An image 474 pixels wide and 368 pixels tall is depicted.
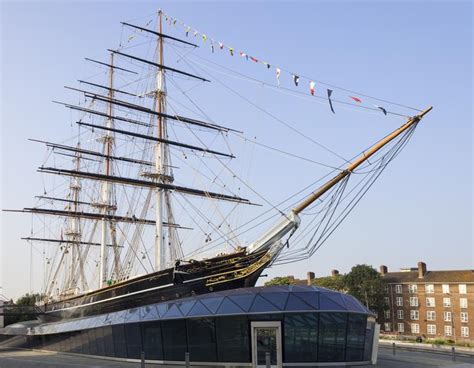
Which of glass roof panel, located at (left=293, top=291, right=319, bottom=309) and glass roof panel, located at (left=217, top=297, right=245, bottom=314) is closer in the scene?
glass roof panel, located at (left=293, top=291, right=319, bottom=309)

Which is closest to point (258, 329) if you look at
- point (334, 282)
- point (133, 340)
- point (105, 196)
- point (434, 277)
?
point (133, 340)

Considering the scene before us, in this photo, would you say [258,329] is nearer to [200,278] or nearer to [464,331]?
[200,278]

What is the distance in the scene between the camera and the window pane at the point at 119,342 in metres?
29.0

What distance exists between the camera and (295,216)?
91.0ft

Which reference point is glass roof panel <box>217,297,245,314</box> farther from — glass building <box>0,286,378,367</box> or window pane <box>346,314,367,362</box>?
window pane <box>346,314,367,362</box>

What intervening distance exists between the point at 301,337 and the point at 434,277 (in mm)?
57201

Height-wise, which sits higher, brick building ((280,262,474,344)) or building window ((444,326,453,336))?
brick building ((280,262,474,344))

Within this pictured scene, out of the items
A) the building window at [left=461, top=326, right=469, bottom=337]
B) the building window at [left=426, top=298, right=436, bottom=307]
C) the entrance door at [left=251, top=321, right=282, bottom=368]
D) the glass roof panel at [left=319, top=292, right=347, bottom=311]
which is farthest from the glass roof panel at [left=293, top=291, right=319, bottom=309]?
the building window at [left=426, top=298, right=436, bottom=307]

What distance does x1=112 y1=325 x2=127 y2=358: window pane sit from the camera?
2903 centimetres

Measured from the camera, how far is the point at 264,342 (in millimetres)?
24094

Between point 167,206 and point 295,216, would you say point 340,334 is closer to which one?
point 295,216

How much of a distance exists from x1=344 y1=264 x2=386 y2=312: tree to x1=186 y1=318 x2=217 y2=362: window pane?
173ft

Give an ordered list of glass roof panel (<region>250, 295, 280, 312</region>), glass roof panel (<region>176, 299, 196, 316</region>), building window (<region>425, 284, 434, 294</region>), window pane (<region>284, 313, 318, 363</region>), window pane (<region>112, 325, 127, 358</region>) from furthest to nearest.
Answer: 1. building window (<region>425, 284, 434, 294</region>)
2. window pane (<region>112, 325, 127, 358</region>)
3. glass roof panel (<region>176, 299, 196, 316</region>)
4. glass roof panel (<region>250, 295, 280, 312</region>)
5. window pane (<region>284, 313, 318, 363</region>)

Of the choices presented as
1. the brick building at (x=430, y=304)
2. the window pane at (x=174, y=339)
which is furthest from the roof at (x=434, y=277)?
the window pane at (x=174, y=339)
